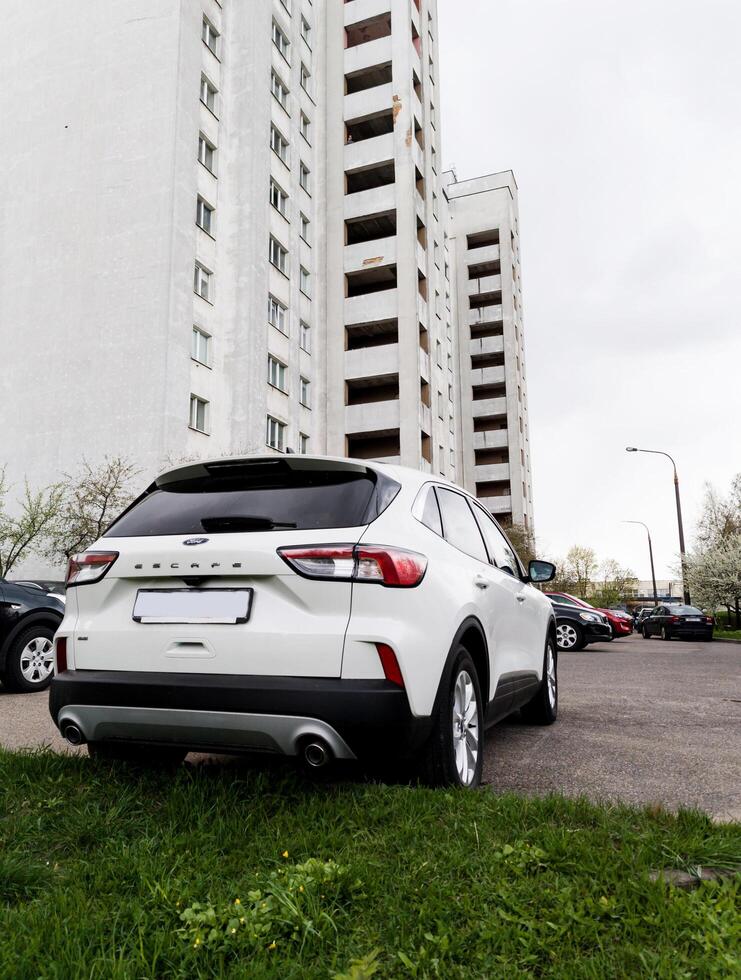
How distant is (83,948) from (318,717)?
1093mm

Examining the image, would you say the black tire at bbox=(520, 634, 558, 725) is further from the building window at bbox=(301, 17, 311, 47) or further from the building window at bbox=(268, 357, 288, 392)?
the building window at bbox=(301, 17, 311, 47)

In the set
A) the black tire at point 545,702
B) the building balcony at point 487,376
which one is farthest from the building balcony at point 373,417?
the black tire at point 545,702

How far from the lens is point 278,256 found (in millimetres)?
30797

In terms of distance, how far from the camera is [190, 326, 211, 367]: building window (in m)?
24.9

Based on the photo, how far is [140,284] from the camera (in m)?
23.7

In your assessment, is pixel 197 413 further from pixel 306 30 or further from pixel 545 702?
pixel 306 30

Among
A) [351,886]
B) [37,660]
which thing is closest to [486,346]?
[37,660]

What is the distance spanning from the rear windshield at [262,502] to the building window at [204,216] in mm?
24594

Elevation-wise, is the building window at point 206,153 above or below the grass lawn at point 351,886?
above

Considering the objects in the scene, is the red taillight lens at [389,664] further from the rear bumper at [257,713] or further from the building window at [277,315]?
the building window at [277,315]

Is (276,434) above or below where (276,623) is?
above

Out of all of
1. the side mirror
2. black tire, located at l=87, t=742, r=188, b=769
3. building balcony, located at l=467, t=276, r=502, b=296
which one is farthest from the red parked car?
building balcony, located at l=467, t=276, r=502, b=296

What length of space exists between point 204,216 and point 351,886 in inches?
1077

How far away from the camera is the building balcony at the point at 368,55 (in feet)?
122
